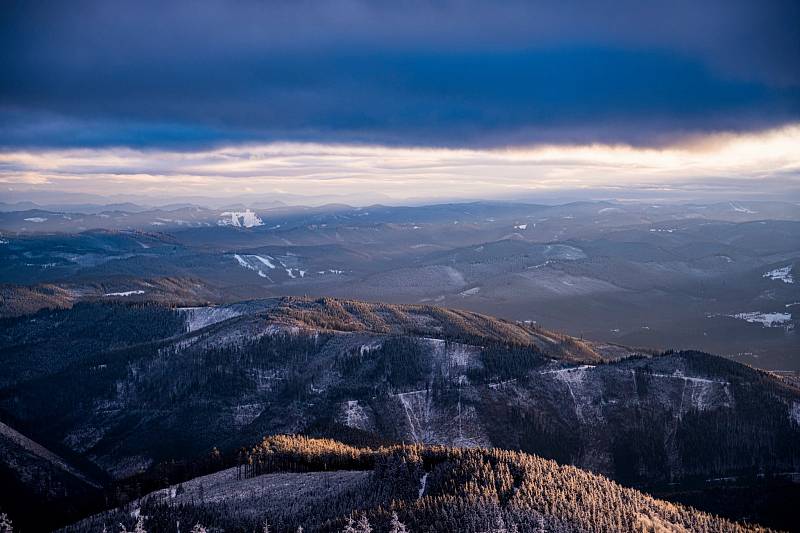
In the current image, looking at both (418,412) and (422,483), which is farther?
(418,412)

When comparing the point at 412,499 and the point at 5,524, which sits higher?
the point at 412,499

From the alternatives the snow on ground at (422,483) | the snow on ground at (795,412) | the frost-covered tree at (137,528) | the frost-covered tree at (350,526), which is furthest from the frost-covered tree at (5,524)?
the snow on ground at (795,412)

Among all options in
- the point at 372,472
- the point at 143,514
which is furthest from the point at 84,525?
the point at 372,472

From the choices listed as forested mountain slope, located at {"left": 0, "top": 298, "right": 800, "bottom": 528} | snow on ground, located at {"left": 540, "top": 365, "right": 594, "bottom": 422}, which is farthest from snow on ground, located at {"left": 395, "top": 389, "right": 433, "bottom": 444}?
snow on ground, located at {"left": 540, "top": 365, "right": 594, "bottom": 422}

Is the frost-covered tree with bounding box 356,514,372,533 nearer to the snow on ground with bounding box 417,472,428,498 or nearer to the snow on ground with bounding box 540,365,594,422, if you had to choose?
the snow on ground with bounding box 417,472,428,498

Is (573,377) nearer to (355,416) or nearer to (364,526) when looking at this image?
(355,416)

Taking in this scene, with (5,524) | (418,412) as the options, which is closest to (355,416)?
(418,412)

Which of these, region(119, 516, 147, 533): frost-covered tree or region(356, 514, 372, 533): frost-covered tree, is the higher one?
region(356, 514, 372, 533): frost-covered tree

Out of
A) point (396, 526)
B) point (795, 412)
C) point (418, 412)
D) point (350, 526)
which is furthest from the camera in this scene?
point (418, 412)

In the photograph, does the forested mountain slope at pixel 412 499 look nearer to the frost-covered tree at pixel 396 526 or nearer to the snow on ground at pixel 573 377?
the frost-covered tree at pixel 396 526
